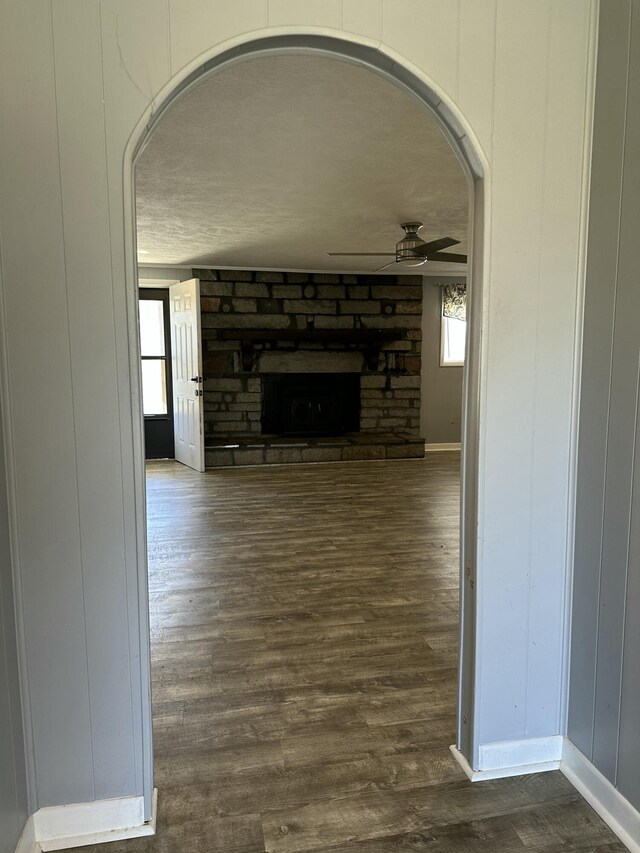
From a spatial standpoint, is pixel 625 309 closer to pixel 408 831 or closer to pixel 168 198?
pixel 408 831

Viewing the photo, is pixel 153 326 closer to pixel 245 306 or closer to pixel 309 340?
pixel 245 306

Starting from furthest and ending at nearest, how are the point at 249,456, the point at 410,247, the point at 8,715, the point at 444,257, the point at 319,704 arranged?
the point at 249,456 → the point at 444,257 → the point at 410,247 → the point at 319,704 → the point at 8,715

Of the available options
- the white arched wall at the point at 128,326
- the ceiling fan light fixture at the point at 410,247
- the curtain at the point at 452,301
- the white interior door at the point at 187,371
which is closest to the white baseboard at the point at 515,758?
the white arched wall at the point at 128,326

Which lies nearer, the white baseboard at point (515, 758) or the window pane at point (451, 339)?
the white baseboard at point (515, 758)

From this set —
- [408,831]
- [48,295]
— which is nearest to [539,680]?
[408,831]

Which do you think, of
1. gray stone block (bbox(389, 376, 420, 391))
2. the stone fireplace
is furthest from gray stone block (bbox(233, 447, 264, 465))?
gray stone block (bbox(389, 376, 420, 391))

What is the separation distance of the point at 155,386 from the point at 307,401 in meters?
1.95

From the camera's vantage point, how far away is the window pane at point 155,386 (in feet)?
24.0

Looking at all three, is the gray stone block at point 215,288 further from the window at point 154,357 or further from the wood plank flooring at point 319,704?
the wood plank flooring at point 319,704

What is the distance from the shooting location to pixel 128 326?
1.53 m

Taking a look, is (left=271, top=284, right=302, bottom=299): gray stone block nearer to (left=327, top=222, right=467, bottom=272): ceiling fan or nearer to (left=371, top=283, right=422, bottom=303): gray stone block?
(left=371, top=283, right=422, bottom=303): gray stone block

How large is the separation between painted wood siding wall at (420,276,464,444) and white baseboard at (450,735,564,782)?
20.4 feet

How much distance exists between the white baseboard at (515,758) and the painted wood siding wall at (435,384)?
6209mm

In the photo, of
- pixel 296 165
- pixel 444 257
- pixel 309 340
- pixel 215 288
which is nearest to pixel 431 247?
pixel 444 257
